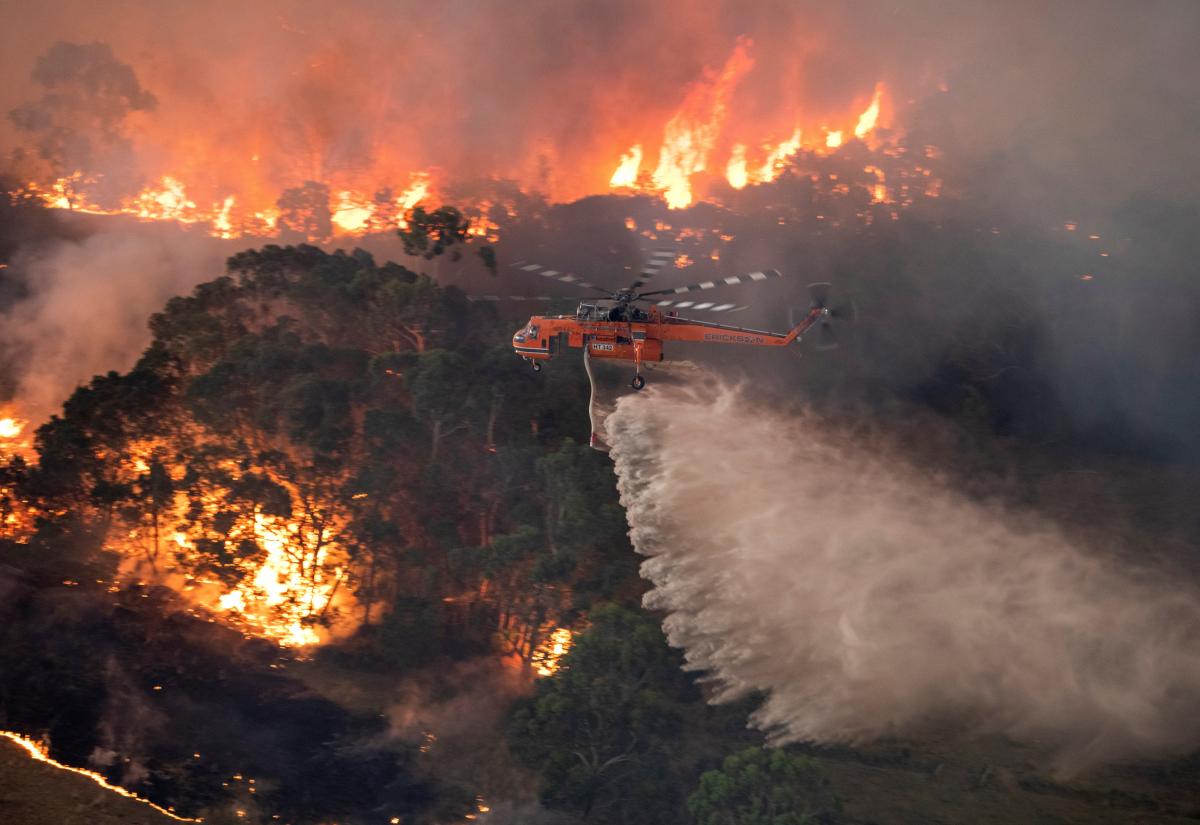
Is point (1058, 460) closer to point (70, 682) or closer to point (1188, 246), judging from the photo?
point (1188, 246)

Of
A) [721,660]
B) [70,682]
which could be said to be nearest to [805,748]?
[721,660]

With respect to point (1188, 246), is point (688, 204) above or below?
above

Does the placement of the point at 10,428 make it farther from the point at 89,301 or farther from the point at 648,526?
the point at 648,526

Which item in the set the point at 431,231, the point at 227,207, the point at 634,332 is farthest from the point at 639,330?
the point at 227,207

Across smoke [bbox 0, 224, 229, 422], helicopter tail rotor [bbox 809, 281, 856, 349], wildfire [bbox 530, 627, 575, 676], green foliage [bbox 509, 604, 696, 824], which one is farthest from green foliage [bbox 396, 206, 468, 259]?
smoke [bbox 0, 224, 229, 422]

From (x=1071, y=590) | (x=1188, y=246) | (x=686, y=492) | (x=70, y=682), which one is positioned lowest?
(x=70, y=682)

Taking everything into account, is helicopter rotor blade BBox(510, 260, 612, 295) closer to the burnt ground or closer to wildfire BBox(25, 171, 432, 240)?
wildfire BBox(25, 171, 432, 240)

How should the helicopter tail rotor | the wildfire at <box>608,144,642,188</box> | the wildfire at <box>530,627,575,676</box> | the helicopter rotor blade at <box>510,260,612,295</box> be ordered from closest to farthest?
the helicopter rotor blade at <box>510,260,612,295</box> → the helicopter tail rotor → the wildfire at <box>530,627,575,676</box> → the wildfire at <box>608,144,642,188</box>
